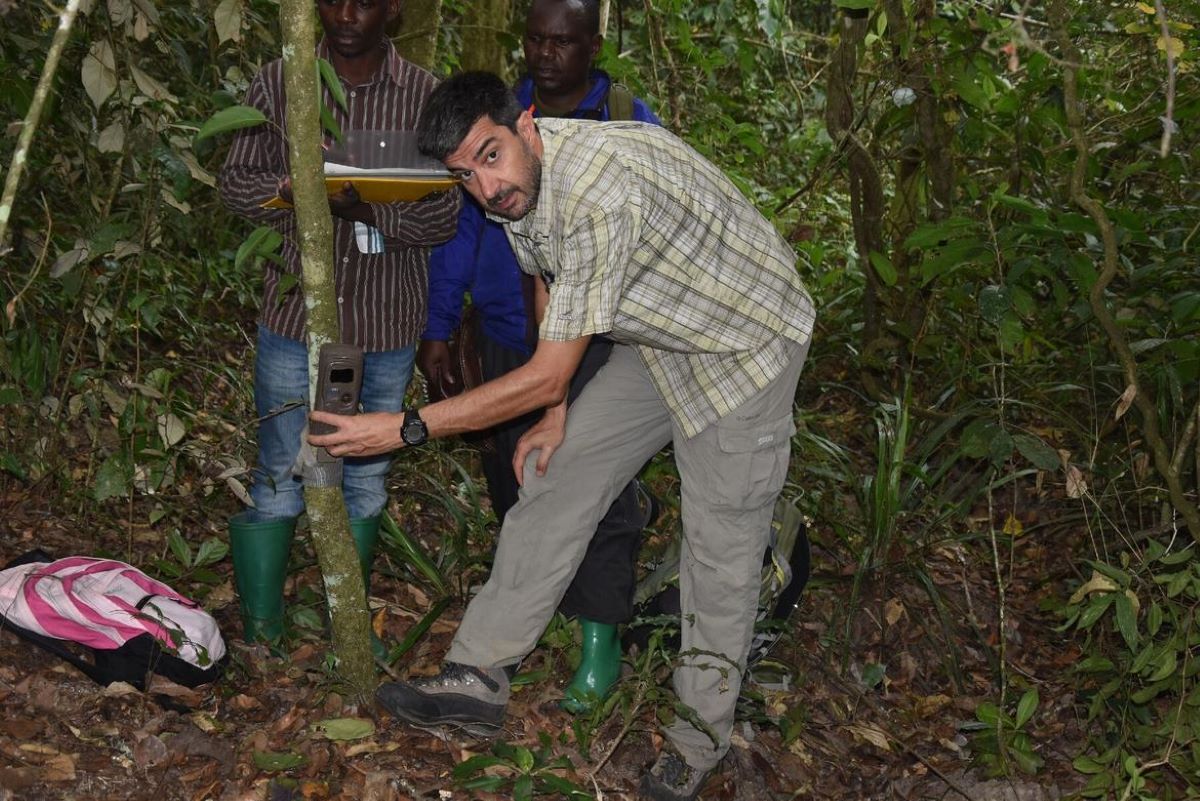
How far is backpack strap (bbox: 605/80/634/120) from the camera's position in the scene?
346cm

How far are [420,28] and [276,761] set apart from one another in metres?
3.29

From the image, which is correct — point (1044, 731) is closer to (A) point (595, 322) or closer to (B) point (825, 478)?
(B) point (825, 478)

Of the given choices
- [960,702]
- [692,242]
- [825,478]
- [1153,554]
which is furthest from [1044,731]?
[692,242]

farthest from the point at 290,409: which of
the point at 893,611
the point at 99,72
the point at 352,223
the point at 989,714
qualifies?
the point at 893,611

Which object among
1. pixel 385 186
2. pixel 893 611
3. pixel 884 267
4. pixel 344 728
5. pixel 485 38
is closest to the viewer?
pixel 385 186

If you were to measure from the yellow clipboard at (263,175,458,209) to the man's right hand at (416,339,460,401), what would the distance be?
67 centimetres

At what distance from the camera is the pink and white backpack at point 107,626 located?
3135 millimetres

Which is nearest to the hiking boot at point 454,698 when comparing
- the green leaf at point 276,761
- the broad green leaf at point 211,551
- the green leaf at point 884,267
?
the green leaf at point 276,761

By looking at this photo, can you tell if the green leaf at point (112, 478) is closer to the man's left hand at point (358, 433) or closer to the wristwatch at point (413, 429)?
the man's left hand at point (358, 433)

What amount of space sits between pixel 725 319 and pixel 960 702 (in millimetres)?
1819

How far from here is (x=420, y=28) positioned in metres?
5.13

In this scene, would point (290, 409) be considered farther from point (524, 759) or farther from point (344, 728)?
point (524, 759)

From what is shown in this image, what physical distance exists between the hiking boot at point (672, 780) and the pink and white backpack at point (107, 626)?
123 cm

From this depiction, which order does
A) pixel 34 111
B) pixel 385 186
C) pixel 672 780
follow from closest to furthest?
pixel 34 111 → pixel 385 186 → pixel 672 780
